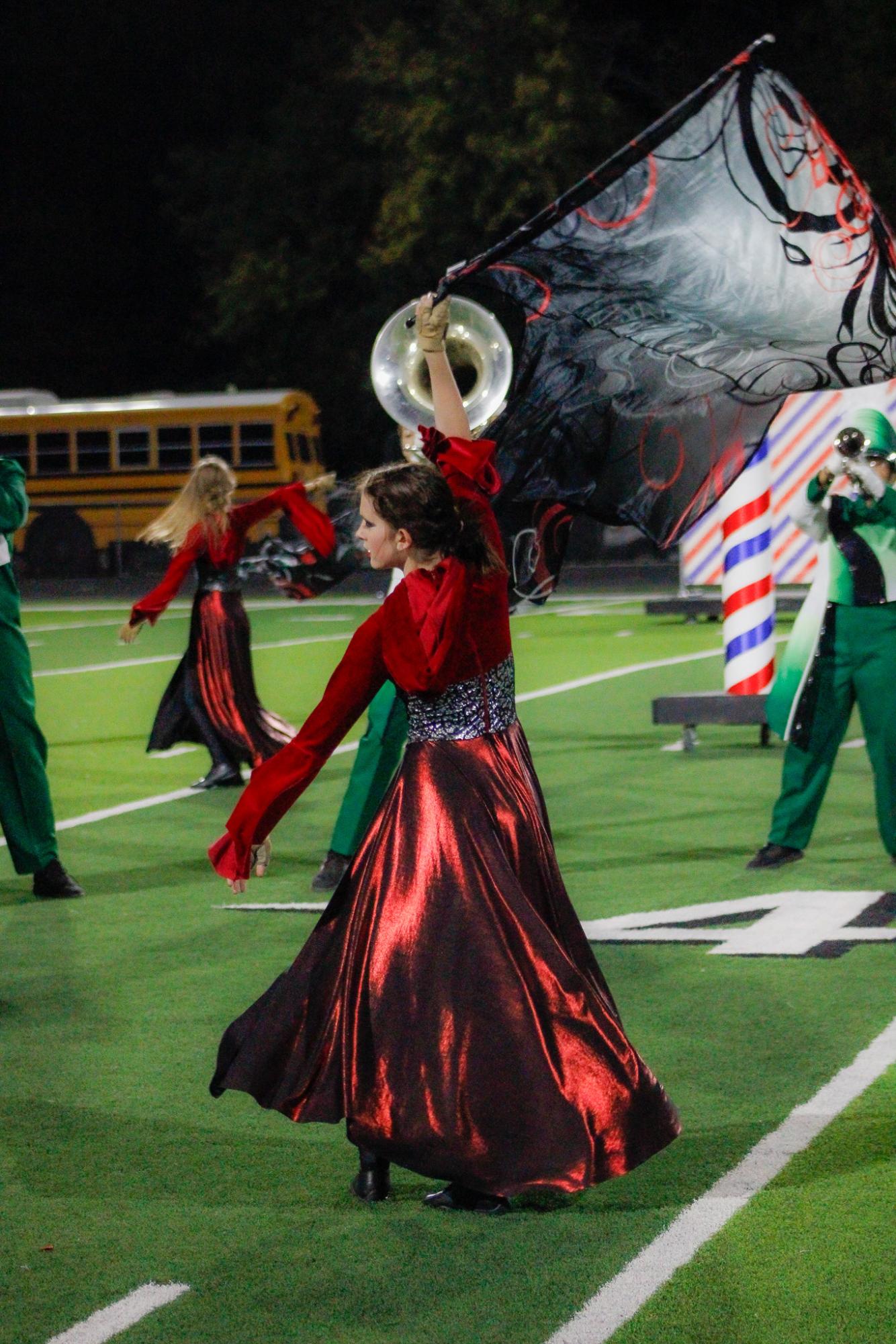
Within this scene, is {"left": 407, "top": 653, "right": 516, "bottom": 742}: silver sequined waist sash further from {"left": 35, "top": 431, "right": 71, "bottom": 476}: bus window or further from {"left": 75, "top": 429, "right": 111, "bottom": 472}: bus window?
{"left": 35, "top": 431, "right": 71, "bottom": 476}: bus window

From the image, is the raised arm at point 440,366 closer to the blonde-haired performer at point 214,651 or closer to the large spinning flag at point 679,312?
the large spinning flag at point 679,312

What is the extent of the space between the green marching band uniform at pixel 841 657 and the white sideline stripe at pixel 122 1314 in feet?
16.9

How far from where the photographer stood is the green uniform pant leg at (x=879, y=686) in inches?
340

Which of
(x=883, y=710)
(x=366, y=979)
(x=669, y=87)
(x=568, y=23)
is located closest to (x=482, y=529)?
(x=366, y=979)

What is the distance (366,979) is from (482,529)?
1066 millimetres

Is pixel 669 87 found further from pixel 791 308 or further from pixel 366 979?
pixel 366 979

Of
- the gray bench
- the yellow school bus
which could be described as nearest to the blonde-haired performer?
the gray bench

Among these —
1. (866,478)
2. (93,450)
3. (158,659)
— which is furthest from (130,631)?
(93,450)

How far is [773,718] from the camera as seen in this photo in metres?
8.98

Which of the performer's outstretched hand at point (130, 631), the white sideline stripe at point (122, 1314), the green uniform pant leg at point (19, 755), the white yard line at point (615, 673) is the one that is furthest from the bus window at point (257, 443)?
the white sideline stripe at point (122, 1314)

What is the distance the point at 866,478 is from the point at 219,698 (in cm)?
450

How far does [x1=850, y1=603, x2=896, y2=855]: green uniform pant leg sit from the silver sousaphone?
2.77 m

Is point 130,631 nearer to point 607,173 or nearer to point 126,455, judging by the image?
point 607,173

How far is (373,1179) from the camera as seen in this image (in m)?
4.75
